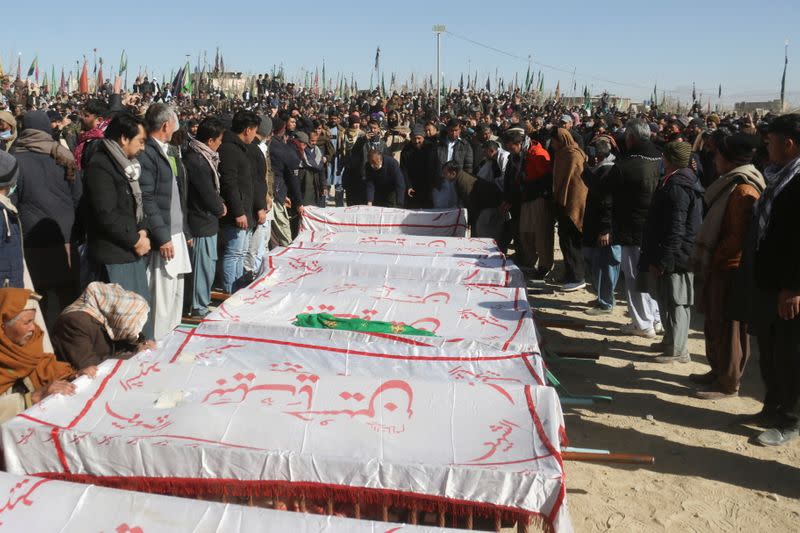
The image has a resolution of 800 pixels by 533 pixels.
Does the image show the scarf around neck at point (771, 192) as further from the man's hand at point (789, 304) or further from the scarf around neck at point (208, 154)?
the scarf around neck at point (208, 154)

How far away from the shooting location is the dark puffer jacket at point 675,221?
5.16m

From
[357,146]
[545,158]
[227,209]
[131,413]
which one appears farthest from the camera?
[357,146]

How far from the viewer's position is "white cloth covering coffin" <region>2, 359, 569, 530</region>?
2.50m

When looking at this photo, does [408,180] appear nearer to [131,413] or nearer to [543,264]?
[543,264]

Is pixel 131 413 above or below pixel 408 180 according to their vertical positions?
below

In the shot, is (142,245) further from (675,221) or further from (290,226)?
(290,226)

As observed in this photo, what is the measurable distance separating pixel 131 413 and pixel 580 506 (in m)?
2.11

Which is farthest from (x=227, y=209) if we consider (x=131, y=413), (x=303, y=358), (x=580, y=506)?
(x=580, y=506)

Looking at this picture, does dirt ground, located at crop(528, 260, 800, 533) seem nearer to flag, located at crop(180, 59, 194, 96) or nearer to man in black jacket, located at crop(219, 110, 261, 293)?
man in black jacket, located at crop(219, 110, 261, 293)

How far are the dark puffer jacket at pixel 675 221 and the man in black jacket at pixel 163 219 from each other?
342 cm

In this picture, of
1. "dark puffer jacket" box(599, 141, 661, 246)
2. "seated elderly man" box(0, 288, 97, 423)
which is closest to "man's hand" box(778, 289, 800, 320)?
"dark puffer jacket" box(599, 141, 661, 246)

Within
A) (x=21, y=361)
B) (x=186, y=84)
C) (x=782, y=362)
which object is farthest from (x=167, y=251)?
(x=186, y=84)

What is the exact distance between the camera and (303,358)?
3.71 metres

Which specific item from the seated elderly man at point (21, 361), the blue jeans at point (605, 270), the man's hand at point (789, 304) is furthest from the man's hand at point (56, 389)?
the blue jeans at point (605, 270)
